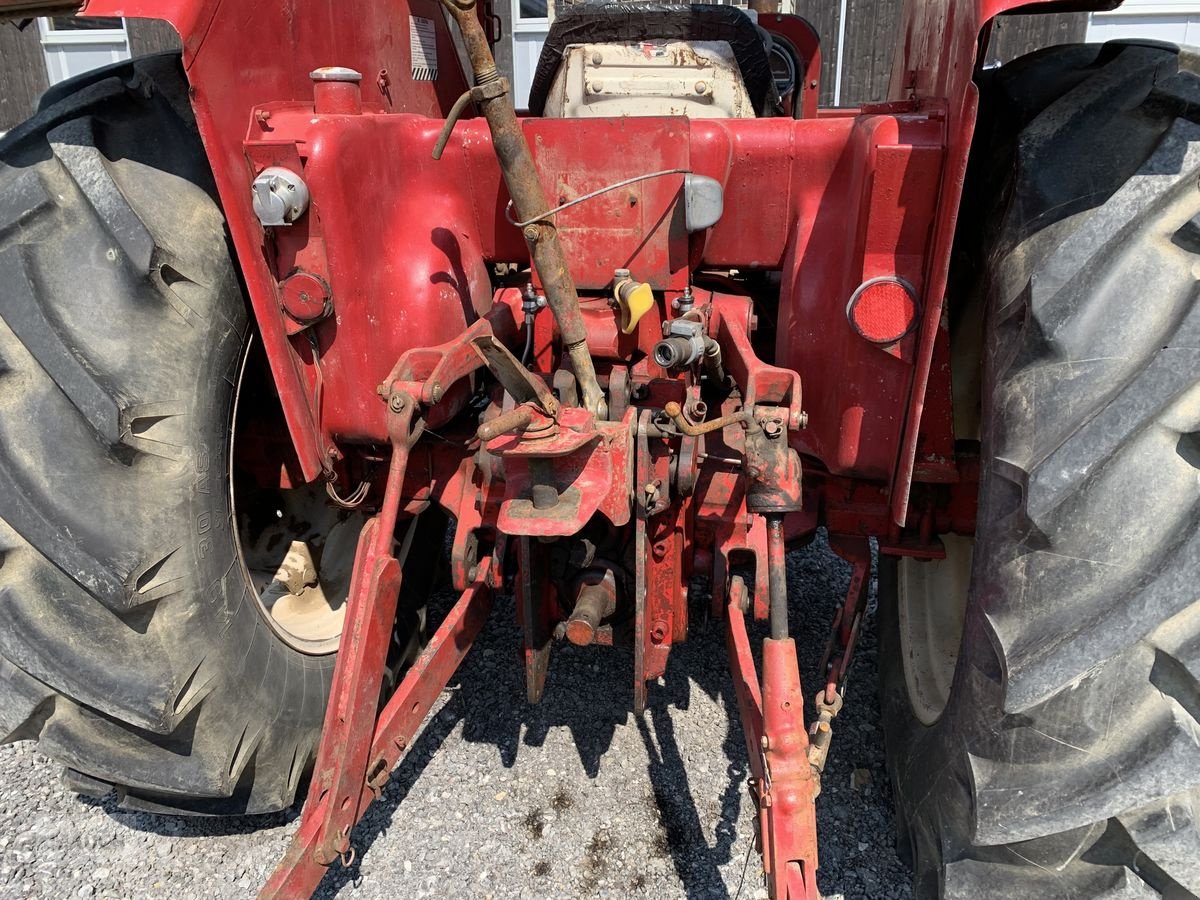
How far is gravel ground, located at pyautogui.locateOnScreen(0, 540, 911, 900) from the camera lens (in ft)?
6.51

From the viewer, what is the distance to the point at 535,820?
2.14m

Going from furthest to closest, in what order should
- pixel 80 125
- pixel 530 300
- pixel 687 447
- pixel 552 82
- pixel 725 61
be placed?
1. pixel 552 82
2. pixel 725 61
3. pixel 530 300
4. pixel 687 447
5. pixel 80 125

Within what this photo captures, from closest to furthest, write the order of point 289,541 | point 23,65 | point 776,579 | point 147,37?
point 776,579 < point 289,541 < point 147,37 < point 23,65

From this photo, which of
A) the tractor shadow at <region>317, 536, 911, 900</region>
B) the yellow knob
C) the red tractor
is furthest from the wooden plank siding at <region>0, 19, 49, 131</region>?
the yellow knob

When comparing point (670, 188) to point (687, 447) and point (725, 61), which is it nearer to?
point (687, 447)

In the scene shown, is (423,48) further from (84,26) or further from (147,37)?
(84,26)

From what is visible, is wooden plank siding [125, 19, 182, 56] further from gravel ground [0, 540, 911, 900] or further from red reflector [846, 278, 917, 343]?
red reflector [846, 278, 917, 343]

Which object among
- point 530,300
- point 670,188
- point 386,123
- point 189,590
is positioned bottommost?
point 189,590

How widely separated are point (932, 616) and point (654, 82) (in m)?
1.62

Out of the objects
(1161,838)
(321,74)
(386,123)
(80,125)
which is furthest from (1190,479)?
(80,125)

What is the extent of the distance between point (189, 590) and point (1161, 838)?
1.66 m

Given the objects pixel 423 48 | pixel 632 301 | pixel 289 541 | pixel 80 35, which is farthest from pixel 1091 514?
pixel 80 35

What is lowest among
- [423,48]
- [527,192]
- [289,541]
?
[289,541]

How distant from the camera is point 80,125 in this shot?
1589 millimetres
